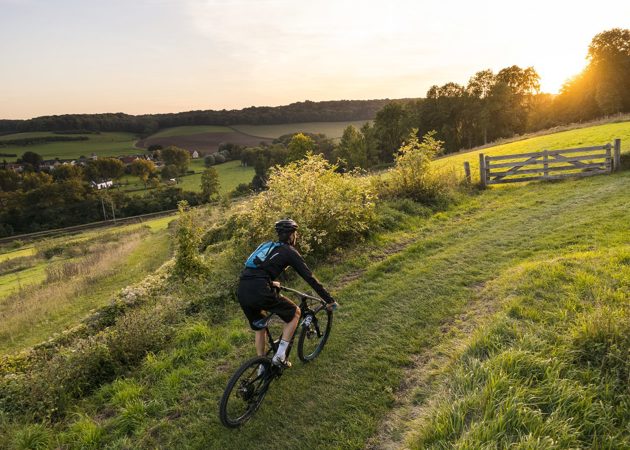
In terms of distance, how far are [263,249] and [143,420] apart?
3.01 meters

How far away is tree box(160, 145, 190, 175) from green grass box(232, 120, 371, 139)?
31629 millimetres

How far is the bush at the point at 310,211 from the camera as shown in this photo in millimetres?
10648

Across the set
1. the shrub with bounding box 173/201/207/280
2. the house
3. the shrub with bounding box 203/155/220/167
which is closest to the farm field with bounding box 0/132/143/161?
the shrub with bounding box 203/155/220/167

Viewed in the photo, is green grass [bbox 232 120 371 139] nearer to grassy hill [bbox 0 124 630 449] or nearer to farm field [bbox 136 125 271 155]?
farm field [bbox 136 125 271 155]

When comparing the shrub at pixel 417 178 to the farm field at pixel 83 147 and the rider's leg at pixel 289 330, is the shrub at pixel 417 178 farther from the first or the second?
the farm field at pixel 83 147

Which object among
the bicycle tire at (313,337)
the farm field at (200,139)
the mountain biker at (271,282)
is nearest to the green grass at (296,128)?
the farm field at (200,139)

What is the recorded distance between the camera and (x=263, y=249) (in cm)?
492

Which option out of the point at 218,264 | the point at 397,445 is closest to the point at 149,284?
the point at 218,264

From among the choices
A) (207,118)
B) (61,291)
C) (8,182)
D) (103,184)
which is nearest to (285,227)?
(61,291)

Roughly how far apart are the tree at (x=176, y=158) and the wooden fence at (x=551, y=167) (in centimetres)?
8921

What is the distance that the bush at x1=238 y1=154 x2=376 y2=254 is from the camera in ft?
34.9

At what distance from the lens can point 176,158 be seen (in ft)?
311

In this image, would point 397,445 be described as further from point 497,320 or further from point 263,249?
point 263,249

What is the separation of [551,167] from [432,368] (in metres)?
17.0
